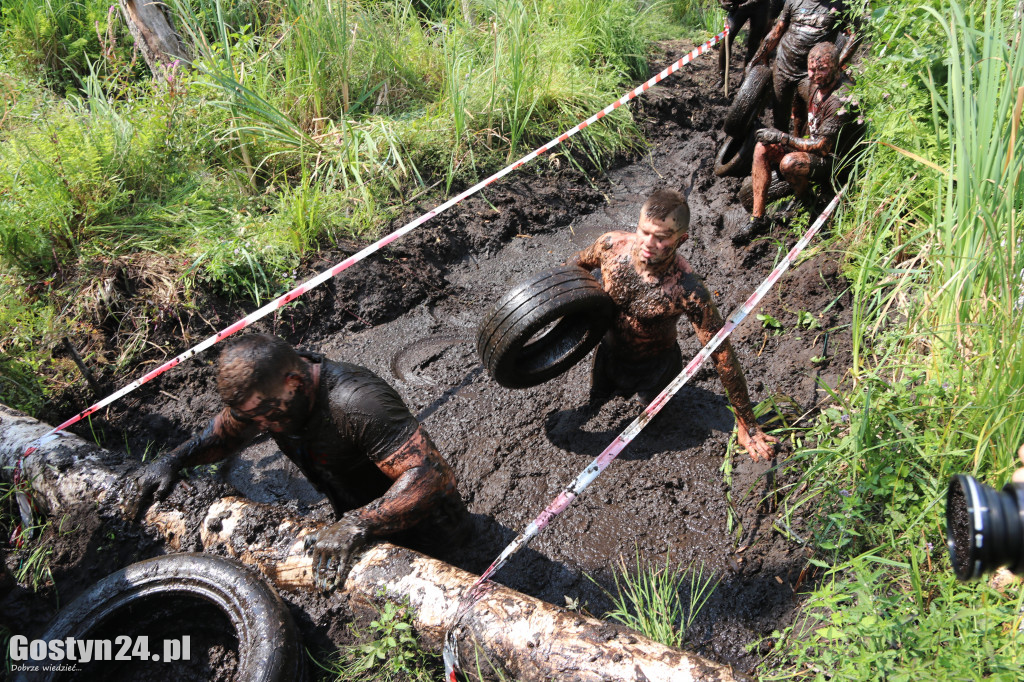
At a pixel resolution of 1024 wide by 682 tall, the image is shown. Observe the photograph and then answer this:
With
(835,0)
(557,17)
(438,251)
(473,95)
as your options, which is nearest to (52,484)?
(438,251)

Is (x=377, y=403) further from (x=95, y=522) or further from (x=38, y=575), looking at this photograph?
(x=38, y=575)

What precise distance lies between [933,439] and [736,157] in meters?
4.10

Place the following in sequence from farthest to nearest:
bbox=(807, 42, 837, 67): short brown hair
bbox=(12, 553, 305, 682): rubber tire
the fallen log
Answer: bbox=(807, 42, 837, 67): short brown hair < bbox=(12, 553, 305, 682): rubber tire < the fallen log

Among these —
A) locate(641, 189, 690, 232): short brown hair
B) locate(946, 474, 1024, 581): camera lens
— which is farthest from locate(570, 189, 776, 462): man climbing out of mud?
locate(946, 474, 1024, 581): camera lens

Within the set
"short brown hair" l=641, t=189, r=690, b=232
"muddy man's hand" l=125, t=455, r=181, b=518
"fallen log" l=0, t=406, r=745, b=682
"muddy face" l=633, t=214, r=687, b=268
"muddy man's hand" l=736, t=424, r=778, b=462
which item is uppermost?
"short brown hair" l=641, t=189, r=690, b=232

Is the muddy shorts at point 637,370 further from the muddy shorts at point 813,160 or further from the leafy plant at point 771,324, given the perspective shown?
the muddy shorts at point 813,160

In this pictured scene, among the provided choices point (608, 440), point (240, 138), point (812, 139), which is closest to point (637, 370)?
point (608, 440)

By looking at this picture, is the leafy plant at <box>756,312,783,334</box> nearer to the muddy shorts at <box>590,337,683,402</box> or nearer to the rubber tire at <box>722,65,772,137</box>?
the muddy shorts at <box>590,337,683,402</box>

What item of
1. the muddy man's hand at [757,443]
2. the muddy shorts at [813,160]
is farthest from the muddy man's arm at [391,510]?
the muddy shorts at [813,160]

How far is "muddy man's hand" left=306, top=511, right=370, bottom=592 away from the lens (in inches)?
104

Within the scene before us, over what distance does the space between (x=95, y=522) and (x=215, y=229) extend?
2.74 metres

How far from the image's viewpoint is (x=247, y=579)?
2.58 m

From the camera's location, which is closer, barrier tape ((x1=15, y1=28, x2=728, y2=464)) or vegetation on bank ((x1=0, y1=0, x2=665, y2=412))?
barrier tape ((x1=15, y1=28, x2=728, y2=464))

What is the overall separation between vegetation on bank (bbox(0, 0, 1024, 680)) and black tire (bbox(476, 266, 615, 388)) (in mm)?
1298
